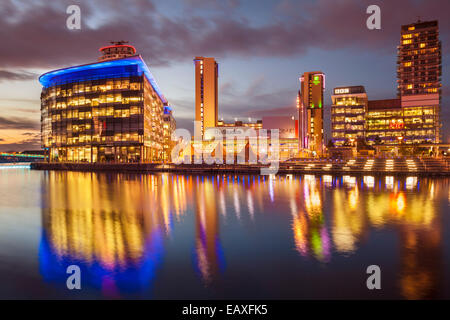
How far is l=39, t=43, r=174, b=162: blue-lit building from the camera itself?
98.1m

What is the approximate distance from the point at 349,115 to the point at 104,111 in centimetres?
10345

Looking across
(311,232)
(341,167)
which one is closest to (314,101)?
(341,167)

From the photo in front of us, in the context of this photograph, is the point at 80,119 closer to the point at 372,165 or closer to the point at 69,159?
the point at 69,159

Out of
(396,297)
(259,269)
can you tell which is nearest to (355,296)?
(396,297)

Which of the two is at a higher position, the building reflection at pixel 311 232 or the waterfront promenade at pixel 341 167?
the waterfront promenade at pixel 341 167

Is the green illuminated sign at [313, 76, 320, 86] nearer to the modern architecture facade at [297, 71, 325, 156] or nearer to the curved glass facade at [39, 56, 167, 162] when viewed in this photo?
the modern architecture facade at [297, 71, 325, 156]

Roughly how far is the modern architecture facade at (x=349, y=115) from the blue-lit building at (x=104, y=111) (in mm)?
84105

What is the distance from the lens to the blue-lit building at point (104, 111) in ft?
322

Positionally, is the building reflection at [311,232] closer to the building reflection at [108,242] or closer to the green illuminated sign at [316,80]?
the building reflection at [108,242]

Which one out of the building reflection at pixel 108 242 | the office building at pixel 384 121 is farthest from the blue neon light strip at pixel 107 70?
the office building at pixel 384 121

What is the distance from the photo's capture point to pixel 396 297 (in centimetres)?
744

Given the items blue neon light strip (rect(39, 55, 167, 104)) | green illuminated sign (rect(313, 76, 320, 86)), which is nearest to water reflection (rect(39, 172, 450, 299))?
blue neon light strip (rect(39, 55, 167, 104))
